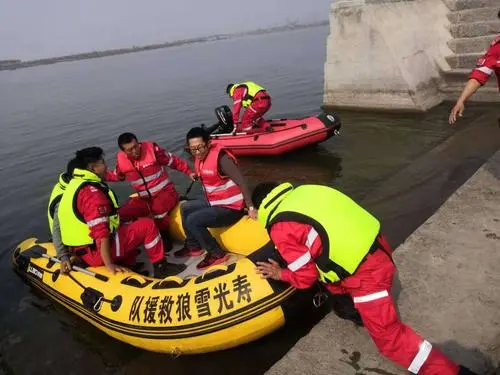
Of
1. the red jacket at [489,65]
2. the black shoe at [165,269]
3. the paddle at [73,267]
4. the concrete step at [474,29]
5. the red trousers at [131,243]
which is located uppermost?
the red jacket at [489,65]

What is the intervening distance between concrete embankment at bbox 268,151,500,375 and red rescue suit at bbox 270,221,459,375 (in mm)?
241

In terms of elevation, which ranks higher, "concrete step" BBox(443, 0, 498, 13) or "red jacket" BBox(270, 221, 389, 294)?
"concrete step" BBox(443, 0, 498, 13)

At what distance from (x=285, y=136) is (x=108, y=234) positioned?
4.89 metres

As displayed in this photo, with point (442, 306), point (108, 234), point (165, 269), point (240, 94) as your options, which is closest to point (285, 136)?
point (240, 94)

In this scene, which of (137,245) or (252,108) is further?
(252,108)

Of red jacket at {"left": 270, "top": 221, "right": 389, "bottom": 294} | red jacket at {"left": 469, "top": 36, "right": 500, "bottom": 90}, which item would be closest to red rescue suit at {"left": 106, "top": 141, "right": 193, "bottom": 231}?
red jacket at {"left": 270, "top": 221, "right": 389, "bottom": 294}

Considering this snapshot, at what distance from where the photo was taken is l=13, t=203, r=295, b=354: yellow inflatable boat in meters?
3.49

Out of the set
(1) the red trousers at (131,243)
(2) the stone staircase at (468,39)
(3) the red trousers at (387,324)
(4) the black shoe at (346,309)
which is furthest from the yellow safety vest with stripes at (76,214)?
(2) the stone staircase at (468,39)

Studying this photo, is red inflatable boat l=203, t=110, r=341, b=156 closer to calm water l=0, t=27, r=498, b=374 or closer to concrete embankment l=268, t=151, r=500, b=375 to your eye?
calm water l=0, t=27, r=498, b=374

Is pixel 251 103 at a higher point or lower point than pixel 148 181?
higher

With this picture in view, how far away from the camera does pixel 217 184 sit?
4.63 metres

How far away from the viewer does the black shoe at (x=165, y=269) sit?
4825 millimetres

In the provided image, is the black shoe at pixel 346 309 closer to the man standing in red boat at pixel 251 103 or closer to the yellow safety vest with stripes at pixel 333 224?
the yellow safety vest with stripes at pixel 333 224

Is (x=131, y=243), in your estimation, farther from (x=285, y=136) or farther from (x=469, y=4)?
(x=469, y=4)
